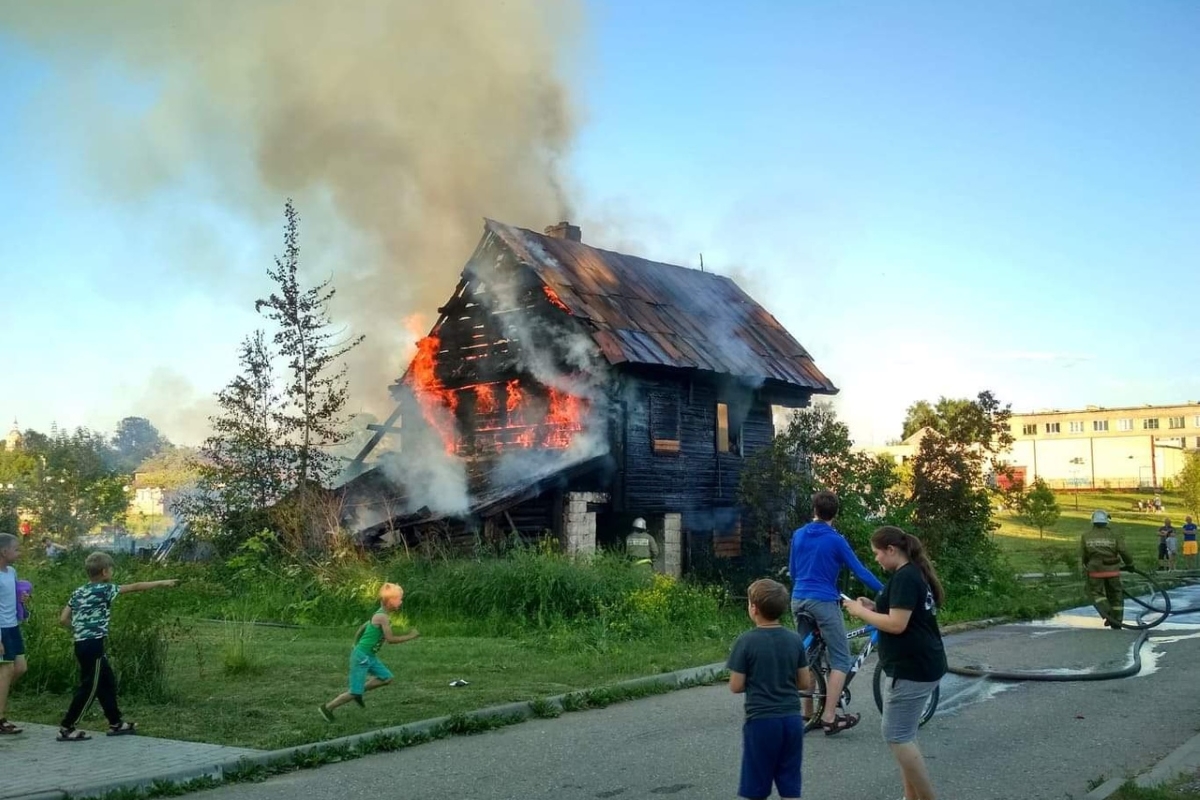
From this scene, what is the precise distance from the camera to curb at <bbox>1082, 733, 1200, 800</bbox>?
6379 millimetres

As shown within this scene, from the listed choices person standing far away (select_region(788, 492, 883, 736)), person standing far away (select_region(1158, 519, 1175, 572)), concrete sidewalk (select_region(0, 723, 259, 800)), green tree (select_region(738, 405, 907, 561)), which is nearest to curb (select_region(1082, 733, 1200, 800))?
person standing far away (select_region(788, 492, 883, 736))

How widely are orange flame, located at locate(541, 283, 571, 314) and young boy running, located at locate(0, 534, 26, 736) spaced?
15492 mm

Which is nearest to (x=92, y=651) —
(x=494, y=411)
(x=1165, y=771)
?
(x=1165, y=771)

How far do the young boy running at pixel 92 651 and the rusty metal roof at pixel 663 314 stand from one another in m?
14.6

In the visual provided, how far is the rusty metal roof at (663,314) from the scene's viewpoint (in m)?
23.7

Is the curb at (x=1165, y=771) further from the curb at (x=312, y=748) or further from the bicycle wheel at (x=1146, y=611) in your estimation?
the bicycle wheel at (x=1146, y=611)

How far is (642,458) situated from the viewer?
77.5 feet

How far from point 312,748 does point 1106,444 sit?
96.3 metres

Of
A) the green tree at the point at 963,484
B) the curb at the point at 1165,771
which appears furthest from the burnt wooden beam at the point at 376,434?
the curb at the point at 1165,771

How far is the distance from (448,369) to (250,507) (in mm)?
5769

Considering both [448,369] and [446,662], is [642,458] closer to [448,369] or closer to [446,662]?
[448,369]

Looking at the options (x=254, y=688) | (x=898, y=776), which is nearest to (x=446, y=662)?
(x=254, y=688)

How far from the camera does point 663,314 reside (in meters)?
26.4

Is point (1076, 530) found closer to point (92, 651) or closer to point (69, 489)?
point (69, 489)
